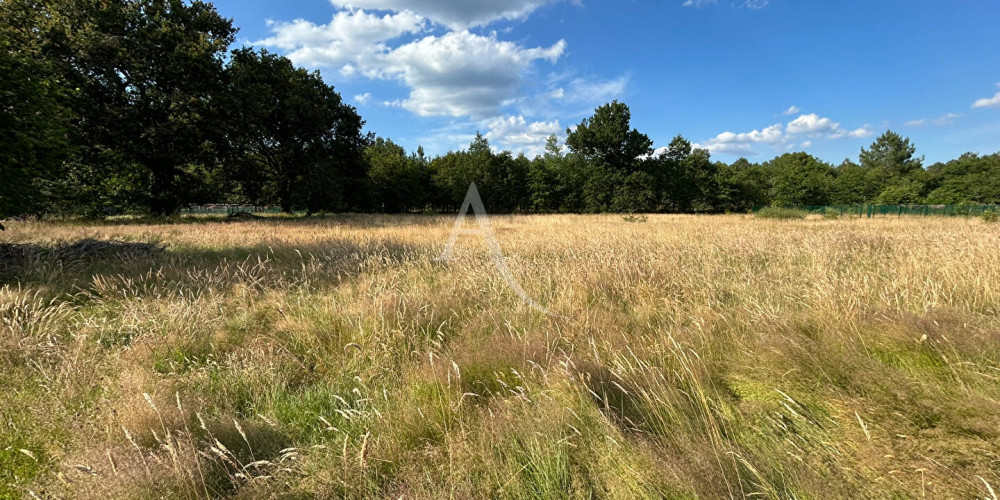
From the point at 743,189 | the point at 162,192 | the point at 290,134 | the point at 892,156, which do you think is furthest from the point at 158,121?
the point at 892,156

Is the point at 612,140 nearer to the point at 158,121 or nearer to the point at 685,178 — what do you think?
the point at 685,178

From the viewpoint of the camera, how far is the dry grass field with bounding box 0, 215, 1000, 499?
1550 mm

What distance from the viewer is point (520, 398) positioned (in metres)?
2.18

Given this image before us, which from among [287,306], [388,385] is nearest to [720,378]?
[388,385]

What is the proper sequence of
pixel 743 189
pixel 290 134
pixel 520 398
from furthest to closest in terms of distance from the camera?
pixel 743 189 → pixel 290 134 → pixel 520 398

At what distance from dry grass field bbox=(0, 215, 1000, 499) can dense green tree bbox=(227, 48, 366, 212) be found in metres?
21.0

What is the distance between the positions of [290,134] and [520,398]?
2873 centimetres

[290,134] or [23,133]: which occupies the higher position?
[290,134]

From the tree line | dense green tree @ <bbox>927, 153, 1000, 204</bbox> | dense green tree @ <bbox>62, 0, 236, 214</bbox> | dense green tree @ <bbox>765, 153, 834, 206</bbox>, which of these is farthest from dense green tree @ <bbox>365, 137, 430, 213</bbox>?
dense green tree @ <bbox>927, 153, 1000, 204</bbox>

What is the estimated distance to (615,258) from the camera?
5.84 m

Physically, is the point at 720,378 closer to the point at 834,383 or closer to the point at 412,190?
the point at 834,383

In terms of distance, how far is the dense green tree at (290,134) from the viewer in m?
20.4

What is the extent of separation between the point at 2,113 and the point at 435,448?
9075 millimetres

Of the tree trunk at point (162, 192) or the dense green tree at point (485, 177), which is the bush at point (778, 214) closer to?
the dense green tree at point (485, 177)
